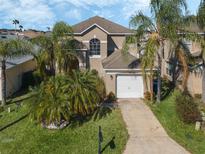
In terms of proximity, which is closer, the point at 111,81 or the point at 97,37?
the point at 111,81

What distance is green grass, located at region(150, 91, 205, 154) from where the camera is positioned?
21.3 m

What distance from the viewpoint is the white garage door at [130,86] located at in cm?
3112

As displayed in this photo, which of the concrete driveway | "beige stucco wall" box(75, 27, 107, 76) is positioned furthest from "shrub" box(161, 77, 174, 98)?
"beige stucco wall" box(75, 27, 107, 76)

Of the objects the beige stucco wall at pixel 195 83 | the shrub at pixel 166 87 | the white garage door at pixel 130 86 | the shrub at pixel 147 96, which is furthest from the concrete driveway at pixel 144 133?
the beige stucco wall at pixel 195 83

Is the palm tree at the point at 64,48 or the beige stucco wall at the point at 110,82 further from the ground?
the palm tree at the point at 64,48

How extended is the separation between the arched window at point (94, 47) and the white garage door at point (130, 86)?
20.5 feet

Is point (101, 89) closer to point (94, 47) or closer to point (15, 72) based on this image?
point (94, 47)

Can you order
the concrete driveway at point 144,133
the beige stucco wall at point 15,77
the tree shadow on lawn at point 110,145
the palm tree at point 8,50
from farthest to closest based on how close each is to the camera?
the beige stucco wall at point 15,77
the palm tree at point 8,50
the tree shadow on lawn at point 110,145
the concrete driveway at point 144,133

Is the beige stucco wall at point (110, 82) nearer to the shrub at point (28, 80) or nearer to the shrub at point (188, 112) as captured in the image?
the shrub at point (188, 112)

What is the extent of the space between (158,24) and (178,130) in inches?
324

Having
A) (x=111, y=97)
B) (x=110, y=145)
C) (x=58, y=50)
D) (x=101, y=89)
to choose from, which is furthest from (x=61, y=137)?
(x=58, y=50)

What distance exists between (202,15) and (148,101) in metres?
8.07

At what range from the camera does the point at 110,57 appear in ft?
115

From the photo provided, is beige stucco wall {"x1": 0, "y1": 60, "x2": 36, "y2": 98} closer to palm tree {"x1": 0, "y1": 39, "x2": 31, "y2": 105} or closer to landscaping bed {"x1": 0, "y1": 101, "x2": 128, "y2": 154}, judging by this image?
palm tree {"x1": 0, "y1": 39, "x2": 31, "y2": 105}
